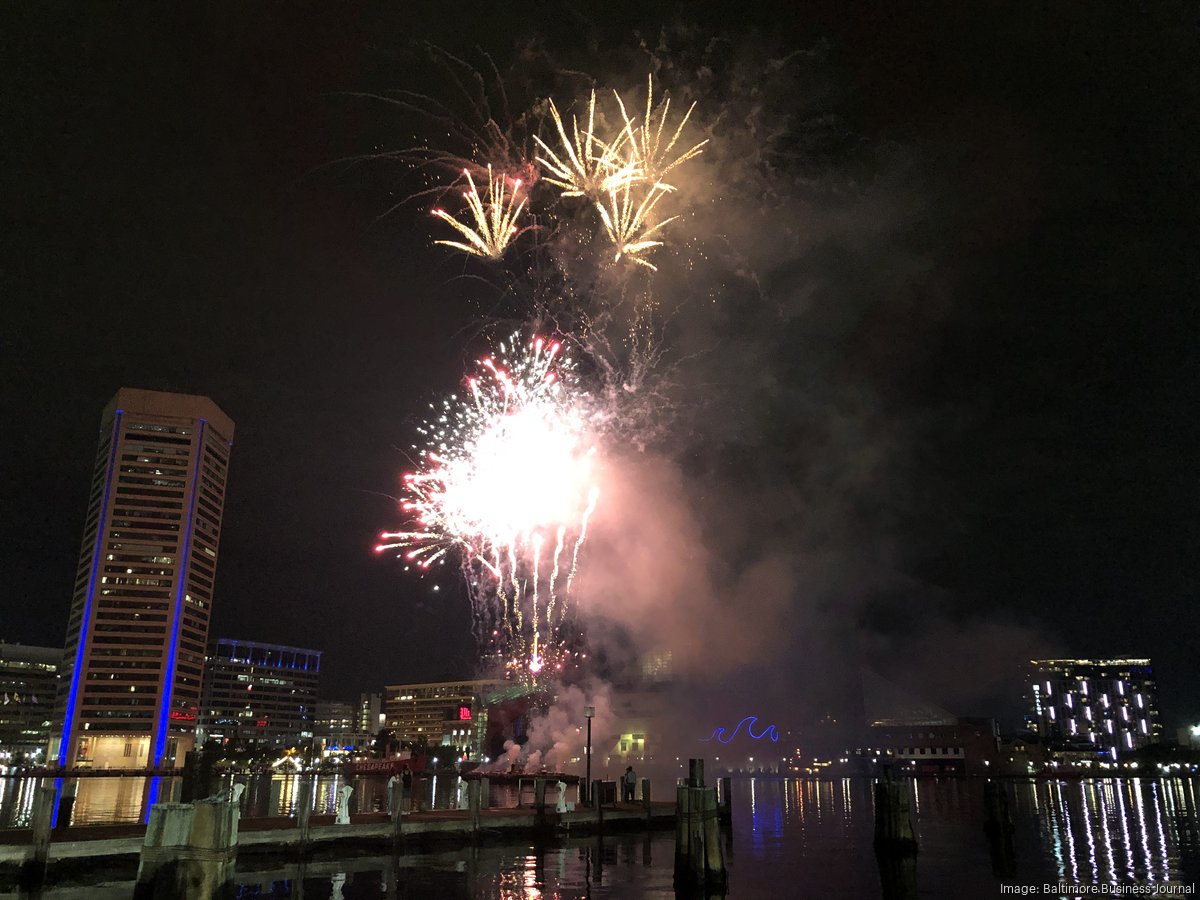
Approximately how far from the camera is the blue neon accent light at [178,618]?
13650cm

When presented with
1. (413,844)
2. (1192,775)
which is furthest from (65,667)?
(1192,775)

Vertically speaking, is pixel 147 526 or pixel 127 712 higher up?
pixel 147 526

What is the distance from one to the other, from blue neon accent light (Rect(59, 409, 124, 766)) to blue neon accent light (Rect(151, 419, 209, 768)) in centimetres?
1265

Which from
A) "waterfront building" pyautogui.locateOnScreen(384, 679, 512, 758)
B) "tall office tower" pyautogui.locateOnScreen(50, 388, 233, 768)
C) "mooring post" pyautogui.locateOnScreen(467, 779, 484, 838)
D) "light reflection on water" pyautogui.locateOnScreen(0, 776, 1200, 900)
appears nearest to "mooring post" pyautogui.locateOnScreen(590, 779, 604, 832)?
"light reflection on water" pyautogui.locateOnScreen(0, 776, 1200, 900)

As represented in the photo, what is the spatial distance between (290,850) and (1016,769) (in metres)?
130

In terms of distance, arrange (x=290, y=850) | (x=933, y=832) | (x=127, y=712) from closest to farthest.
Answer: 1. (x=290, y=850)
2. (x=933, y=832)
3. (x=127, y=712)

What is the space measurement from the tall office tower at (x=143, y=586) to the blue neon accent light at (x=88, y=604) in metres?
0.19

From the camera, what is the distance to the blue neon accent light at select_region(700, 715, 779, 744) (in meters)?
Result: 102

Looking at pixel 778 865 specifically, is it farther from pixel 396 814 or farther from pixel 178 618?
pixel 178 618

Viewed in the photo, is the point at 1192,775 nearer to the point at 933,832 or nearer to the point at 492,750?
the point at 492,750

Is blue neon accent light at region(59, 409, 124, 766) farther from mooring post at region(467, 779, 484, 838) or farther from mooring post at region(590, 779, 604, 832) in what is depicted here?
mooring post at region(467, 779, 484, 838)

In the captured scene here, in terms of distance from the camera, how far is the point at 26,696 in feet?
563

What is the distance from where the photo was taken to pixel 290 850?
81.1ft

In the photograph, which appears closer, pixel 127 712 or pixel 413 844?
pixel 413 844
